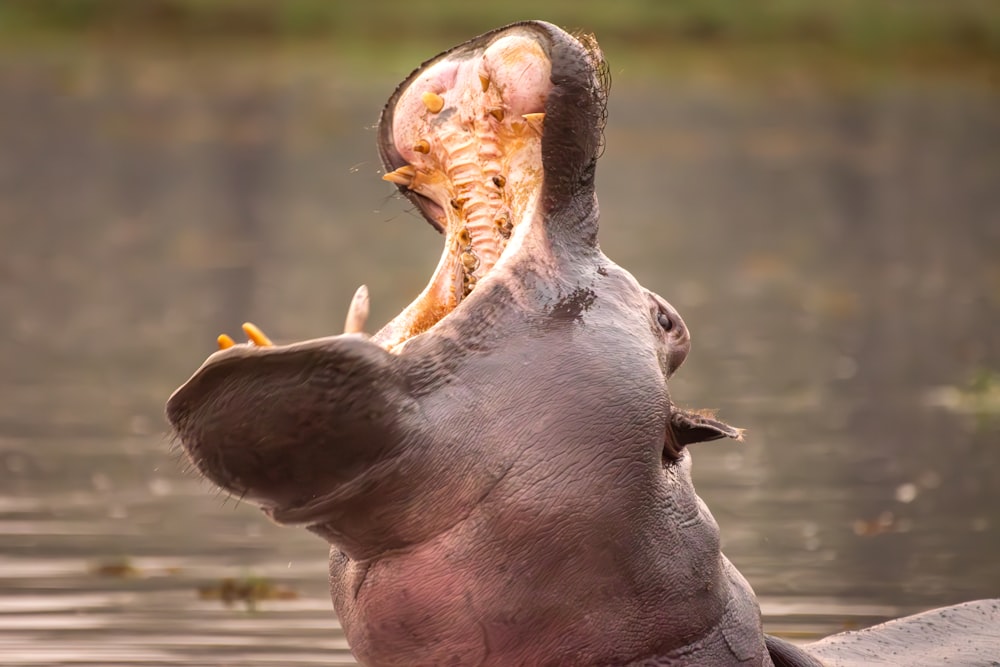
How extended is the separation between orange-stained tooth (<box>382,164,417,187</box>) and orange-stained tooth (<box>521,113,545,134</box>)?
0.42 meters

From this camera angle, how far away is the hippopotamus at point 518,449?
3.52 m

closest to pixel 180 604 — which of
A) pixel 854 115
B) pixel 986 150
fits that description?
pixel 986 150

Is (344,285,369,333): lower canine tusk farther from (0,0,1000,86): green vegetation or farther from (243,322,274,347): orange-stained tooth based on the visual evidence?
(0,0,1000,86): green vegetation

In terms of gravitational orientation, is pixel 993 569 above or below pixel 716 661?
below

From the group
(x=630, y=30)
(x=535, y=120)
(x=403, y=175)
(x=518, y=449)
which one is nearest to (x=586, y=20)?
(x=630, y=30)

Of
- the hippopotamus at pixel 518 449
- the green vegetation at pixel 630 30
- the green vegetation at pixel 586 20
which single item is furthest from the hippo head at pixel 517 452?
the green vegetation at pixel 586 20

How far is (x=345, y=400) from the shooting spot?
3.49 meters

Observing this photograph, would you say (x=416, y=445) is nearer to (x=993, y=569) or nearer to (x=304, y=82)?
(x=993, y=569)

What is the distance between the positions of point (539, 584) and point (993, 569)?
11.4ft

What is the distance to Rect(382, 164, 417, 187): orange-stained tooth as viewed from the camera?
4312 millimetres

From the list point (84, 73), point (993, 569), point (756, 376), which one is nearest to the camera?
point (993, 569)

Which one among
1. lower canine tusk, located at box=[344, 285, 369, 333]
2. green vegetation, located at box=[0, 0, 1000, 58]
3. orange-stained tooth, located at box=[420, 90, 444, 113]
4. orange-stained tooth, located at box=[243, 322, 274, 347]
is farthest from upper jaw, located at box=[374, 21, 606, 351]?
green vegetation, located at box=[0, 0, 1000, 58]

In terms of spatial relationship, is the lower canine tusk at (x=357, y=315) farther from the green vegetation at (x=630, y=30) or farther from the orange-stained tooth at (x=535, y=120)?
the green vegetation at (x=630, y=30)

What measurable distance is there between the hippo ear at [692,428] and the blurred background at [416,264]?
1083 mm
